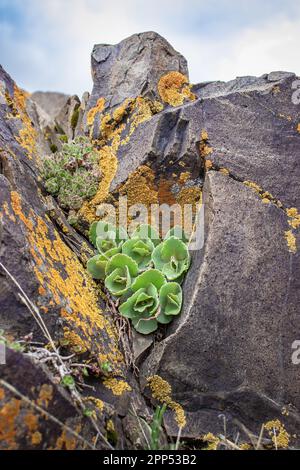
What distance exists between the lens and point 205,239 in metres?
4.07

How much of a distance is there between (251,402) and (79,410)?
61.6 inches

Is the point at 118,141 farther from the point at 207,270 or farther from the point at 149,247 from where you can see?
the point at 207,270

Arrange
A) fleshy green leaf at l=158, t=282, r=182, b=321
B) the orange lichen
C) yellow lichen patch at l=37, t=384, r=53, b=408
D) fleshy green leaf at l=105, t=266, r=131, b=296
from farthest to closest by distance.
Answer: the orange lichen
fleshy green leaf at l=105, t=266, r=131, b=296
fleshy green leaf at l=158, t=282, r=182, b=321
yellow lichen patch at l=37, t=384, r=53, b=408

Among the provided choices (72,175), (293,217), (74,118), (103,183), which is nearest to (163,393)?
(293,217)

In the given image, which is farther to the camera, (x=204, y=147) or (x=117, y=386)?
(x=204, y=147)

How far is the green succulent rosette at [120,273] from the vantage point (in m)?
4.15

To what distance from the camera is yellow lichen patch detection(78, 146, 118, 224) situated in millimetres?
4840

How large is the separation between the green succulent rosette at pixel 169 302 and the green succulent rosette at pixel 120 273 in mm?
352

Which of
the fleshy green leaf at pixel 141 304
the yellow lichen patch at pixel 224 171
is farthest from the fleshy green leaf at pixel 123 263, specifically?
the yellow lichen patch at pixel 224 171

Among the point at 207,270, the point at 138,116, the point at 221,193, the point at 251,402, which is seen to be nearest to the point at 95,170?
the point at 138,116

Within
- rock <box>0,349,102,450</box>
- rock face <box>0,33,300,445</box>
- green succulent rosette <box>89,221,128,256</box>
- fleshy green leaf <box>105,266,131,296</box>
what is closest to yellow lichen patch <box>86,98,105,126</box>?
rock face <box>0,33,300,445</box>

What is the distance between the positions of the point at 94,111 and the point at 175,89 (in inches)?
41.2

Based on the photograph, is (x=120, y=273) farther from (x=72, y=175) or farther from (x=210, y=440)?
(x=210, y=440)

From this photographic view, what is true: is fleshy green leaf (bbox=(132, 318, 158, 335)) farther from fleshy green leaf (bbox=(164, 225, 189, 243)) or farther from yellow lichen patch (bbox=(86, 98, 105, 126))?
yellow lichen patch (bbox=(86, 98, 105, 126))
